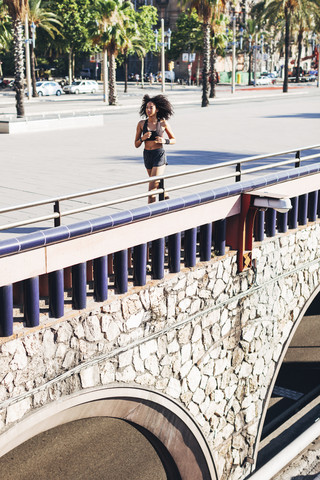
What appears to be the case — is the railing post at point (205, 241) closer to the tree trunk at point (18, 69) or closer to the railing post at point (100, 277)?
the railing post at point (100, 277)

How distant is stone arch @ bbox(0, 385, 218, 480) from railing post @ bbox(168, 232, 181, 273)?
5.30 feet

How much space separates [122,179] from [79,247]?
5.56m

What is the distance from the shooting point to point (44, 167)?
14.3 m

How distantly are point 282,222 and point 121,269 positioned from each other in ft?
12.4

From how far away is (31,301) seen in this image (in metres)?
6.84

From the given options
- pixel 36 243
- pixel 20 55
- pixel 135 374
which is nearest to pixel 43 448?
pixel 135 374

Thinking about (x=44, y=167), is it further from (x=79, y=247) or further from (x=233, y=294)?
(x=79, y=247)

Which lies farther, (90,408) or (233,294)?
(233,294)

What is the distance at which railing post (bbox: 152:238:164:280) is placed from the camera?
8.42 metres

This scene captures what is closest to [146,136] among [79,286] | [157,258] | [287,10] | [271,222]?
[157,258]

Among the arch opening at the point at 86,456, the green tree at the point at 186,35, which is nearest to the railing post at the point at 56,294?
the arch opening at the point at 86,456

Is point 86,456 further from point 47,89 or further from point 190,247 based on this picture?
point 47,89

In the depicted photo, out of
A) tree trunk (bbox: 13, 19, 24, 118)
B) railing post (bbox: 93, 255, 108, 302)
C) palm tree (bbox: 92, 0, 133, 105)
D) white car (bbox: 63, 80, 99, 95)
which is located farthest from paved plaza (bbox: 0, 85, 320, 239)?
white car (bbox: 63, 80, 99, 95)

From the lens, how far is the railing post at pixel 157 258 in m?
8.42
